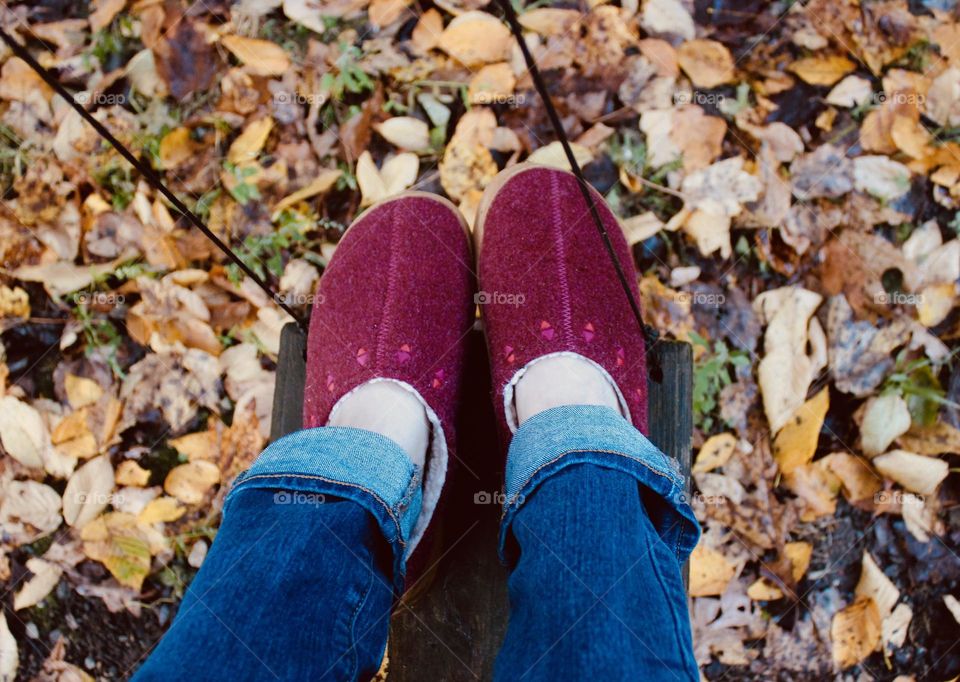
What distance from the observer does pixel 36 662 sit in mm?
907

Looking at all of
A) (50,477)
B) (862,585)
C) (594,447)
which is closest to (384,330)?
(594,447)

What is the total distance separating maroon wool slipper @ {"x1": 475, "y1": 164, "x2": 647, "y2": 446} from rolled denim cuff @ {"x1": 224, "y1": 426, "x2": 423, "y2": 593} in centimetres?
15

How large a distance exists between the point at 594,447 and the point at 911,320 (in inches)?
20.9

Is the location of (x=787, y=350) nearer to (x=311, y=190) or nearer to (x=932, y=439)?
(x=932, y=439)

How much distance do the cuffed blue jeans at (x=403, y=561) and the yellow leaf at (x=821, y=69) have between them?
1.95ft

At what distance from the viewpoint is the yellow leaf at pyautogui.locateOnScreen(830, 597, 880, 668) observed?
32.7 inches

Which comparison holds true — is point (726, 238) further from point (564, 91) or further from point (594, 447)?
point (594, 447)

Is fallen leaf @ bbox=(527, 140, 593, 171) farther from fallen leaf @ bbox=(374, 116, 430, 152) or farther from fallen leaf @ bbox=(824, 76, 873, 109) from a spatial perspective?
fallen leaf @ bbox=(824, 76, 873, 109)

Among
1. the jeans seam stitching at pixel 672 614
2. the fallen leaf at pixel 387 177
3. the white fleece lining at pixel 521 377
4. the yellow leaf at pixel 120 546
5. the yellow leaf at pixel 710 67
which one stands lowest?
the yellow leaf at pixel 120 546

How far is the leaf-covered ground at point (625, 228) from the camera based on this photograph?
85cm

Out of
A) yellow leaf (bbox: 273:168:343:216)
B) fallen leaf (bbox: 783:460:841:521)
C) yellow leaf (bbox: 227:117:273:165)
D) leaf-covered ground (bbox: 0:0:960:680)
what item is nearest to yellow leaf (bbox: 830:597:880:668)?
leaf-covered ground (bbox: 0:0:960:680)

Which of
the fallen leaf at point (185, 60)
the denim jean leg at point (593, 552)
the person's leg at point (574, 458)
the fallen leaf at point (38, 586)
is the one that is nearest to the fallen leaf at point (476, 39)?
the person's leg at point (574, 458)

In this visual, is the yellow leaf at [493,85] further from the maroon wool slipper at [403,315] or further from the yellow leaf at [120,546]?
the yellow leaf at [120,546]

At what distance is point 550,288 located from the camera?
783mm
